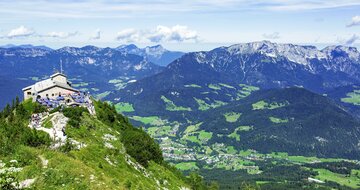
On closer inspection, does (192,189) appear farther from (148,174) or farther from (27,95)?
(27,95)

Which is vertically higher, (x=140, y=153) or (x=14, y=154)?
(x=14, y=154)

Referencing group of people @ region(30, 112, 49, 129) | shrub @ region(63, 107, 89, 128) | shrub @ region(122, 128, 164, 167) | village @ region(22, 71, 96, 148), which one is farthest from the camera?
shrub @ region(122, 128, 164, 167)

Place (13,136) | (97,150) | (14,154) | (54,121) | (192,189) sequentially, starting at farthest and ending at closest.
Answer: (192,189)
(54,121)
(97,150)
(13,136)
(14,154)

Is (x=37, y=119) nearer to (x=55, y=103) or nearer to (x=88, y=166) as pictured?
(x=55, y=103)

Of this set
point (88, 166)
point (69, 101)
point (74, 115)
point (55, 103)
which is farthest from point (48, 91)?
point (88, 166)

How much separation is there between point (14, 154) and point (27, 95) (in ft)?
237

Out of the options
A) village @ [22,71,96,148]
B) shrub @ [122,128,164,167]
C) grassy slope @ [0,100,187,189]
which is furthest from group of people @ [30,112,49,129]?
shrub @ [122,128,164,167]

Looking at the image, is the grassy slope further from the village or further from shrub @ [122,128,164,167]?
the village

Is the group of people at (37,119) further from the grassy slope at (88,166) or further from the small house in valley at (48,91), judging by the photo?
the small house in valley at (48,91)

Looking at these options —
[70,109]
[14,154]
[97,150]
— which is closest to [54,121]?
[70,109]

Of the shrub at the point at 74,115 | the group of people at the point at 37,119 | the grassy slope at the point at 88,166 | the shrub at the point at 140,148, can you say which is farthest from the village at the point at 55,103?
the shrub at the point at 140,148

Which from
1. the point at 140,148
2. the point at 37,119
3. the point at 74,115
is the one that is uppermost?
the point at 74,115

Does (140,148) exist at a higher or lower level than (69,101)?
lower

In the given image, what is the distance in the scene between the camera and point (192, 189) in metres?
105
